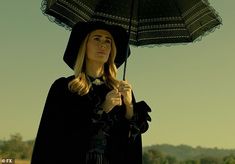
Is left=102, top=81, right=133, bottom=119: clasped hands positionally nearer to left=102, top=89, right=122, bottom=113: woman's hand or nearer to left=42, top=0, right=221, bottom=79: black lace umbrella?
left=102, top=89, right=122, bottom=113: woman's hand

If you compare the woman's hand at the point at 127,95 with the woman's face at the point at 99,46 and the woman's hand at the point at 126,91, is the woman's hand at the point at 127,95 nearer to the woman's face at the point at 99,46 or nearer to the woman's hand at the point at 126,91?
the woman's hand at the point at 126,91

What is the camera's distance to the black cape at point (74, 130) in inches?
206

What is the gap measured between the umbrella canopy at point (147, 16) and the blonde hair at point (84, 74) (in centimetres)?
36

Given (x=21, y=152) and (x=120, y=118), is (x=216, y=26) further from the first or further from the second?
(x=21, y=152)

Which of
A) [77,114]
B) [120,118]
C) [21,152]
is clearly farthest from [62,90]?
[21,152]

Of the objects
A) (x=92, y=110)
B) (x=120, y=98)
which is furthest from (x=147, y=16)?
(x=92, y=110)

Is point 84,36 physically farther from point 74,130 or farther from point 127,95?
point 74,130

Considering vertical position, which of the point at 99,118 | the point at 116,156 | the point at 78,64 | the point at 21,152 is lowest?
the point at 116,156

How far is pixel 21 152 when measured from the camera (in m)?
153

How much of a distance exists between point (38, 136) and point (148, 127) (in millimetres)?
1155

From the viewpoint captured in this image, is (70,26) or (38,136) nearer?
(38,136)

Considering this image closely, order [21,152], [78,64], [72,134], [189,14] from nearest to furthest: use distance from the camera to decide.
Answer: [72,134] → [78,64] → [189,14] → [21,152]

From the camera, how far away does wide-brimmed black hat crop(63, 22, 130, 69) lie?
5.64 meters

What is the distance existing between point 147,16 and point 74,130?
1.68 meters
